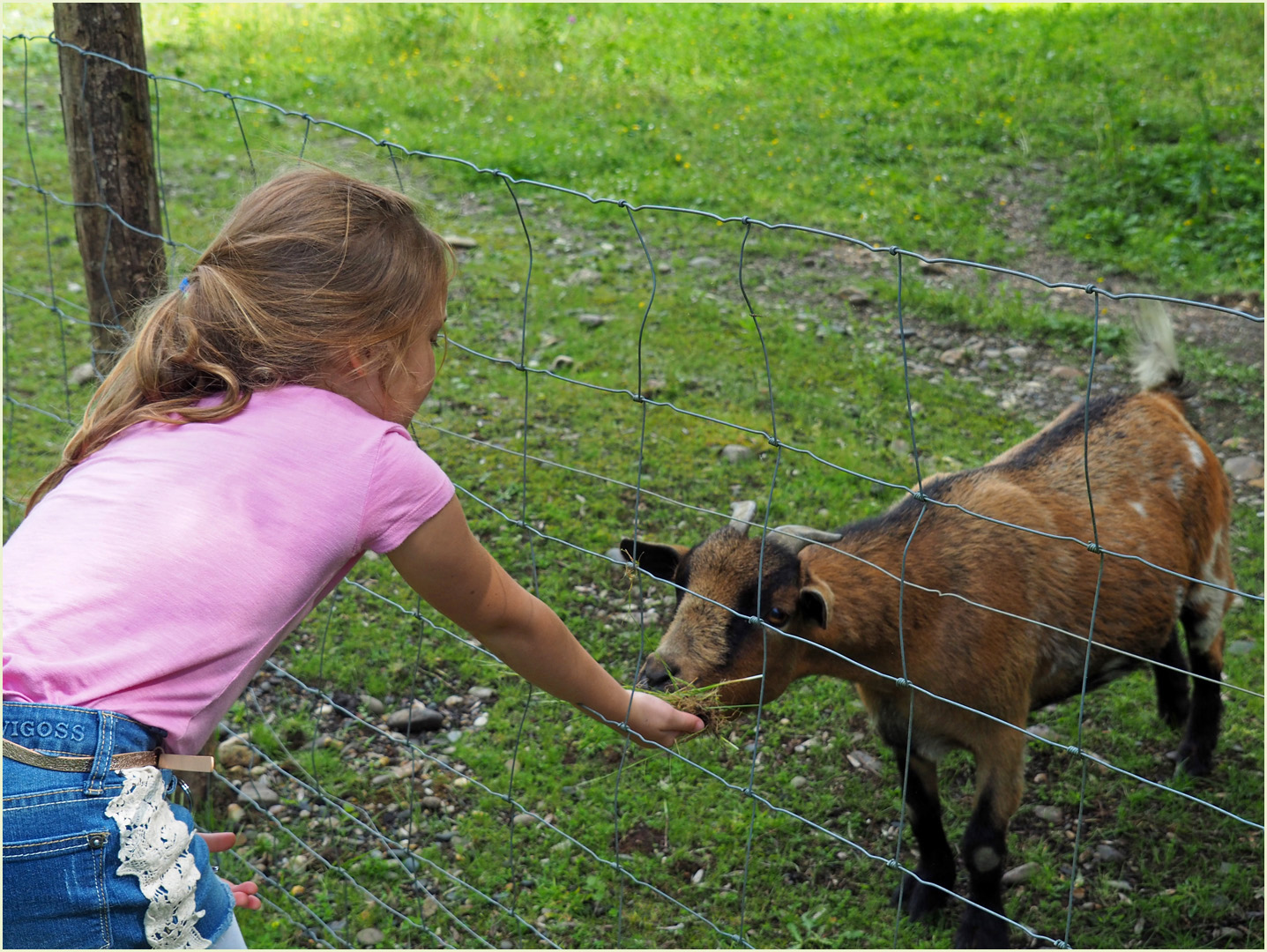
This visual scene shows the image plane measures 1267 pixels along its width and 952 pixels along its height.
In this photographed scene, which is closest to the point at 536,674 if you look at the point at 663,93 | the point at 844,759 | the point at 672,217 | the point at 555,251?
the point at 844,759

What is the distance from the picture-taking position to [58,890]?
1789 mm

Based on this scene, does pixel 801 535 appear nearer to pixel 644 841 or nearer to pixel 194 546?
pixel 644 841

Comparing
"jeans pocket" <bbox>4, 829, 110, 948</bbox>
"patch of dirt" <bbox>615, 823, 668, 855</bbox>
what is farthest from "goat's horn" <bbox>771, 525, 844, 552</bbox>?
"jeans pocket" <bbox>4, 829, 110, 948</bbox>

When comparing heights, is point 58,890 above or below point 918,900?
above

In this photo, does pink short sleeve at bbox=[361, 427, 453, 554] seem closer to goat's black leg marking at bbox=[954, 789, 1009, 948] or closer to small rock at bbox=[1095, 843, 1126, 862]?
goat's black leg marking at bbox=[954, 789, 1009, 948]

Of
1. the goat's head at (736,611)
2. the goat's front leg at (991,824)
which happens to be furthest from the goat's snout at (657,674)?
the goat's front leg at (991,824)

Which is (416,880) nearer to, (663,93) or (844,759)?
(844,759)

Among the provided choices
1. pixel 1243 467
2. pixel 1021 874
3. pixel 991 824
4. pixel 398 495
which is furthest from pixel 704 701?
pixel 1243 467

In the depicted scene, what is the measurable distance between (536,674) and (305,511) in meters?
0.66

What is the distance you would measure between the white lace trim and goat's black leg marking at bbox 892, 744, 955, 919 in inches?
103

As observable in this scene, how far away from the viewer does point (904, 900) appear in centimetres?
392

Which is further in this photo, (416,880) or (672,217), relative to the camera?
(672,217)

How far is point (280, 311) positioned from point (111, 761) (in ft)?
2.79

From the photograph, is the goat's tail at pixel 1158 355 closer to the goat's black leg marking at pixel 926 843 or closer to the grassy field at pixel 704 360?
the grassy field at pixel 704 360
